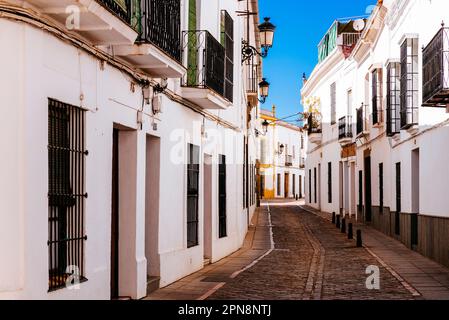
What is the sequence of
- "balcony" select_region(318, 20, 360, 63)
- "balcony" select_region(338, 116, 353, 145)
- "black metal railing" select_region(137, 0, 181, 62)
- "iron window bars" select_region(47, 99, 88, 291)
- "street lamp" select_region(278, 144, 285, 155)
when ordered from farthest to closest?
"street lamp" select_region(278, 144, 285, 155)
"balcony" select_region(318, 20, 360, 63)
"balcony" select_region(338, 116, 353, 145)
"black metal railing" select_region(137, 0, 181, 62)
"iron window bars" select_region(47, 99, 88, 291)

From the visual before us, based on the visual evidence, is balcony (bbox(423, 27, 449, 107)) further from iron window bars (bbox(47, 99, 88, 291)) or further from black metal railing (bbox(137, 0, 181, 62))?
iron window bars (bbox(47, 99, 88, 291))

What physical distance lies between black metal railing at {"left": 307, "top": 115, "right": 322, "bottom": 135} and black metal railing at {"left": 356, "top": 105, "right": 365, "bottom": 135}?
8398 mm

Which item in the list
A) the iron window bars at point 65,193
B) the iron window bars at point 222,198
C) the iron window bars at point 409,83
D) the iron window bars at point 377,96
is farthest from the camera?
the iron window bars at point 377,96

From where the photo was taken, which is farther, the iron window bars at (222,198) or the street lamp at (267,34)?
the street lamp at (267,34)

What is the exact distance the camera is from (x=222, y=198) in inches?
633

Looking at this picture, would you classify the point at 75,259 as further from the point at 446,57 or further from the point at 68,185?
the point at 446,57

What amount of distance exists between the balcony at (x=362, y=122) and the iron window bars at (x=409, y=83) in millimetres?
7270

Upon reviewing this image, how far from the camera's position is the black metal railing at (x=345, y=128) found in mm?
27192

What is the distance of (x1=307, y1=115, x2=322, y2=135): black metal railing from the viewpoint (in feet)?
112

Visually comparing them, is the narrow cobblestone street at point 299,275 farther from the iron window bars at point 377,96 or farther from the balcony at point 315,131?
the balcony at point 315,131

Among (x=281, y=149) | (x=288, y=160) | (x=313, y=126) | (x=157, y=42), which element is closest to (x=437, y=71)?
(x=157, y=42)

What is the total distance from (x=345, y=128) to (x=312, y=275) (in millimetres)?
15417

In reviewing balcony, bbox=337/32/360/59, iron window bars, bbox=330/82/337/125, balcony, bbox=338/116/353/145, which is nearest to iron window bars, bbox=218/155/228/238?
balcony, bbox=338/116/353/145

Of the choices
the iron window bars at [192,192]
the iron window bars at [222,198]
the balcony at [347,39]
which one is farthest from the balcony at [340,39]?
the iron window bars at [192,192]
